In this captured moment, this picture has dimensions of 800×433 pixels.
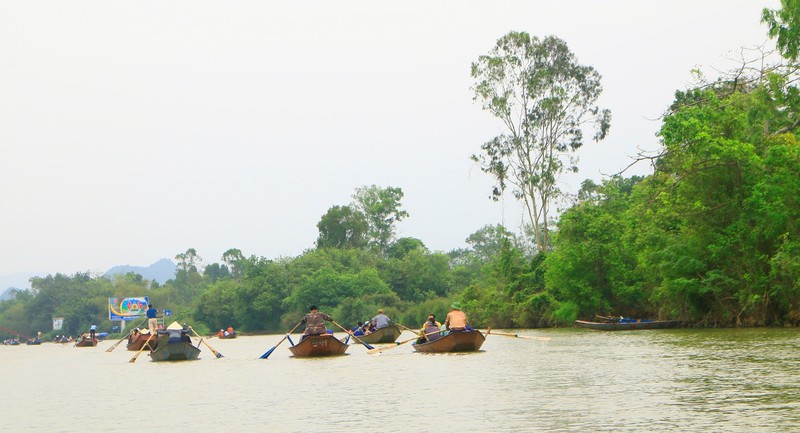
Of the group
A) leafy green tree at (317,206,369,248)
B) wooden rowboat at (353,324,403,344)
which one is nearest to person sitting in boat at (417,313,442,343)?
wooden rowboat at (353,324,403,344)

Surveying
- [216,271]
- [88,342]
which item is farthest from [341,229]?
[216,271]

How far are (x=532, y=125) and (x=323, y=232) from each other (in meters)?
49.9

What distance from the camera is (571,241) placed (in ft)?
146

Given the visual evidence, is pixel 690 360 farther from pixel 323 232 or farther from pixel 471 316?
pixel 323 232

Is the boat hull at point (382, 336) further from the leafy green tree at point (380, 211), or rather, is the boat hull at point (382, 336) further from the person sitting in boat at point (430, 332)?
the leafy green tree at point (380, 211)

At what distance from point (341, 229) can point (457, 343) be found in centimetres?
7146

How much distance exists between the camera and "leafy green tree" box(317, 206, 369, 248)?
96.7m

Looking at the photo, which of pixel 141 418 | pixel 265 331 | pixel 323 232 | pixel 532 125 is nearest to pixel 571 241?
pixel 532 125

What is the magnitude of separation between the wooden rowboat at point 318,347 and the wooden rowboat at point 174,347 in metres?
3.62

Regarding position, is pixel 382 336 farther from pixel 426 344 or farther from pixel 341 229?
pixel 341 229

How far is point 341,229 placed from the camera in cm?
9688

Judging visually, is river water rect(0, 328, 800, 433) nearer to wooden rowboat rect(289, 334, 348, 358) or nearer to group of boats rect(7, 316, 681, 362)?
group of boats rect(7, 316, 681, 362)

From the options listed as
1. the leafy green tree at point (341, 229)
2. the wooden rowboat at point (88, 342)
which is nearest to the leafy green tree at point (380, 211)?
the leafy green tree at point (341, 229)

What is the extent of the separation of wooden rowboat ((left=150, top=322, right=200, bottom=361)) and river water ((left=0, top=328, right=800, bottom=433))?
10.3 feet
